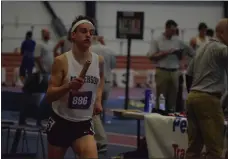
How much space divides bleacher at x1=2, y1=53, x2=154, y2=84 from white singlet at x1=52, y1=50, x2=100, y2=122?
35.7ft

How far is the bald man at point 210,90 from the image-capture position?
3.88 metres

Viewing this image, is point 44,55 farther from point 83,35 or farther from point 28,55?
point 83,35

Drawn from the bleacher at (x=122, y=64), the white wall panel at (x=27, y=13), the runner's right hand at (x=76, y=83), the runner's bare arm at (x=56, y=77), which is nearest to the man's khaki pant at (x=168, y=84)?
the runner's bare arm at (x=56, y=77)

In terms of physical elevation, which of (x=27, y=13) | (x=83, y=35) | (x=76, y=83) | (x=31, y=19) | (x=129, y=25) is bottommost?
(x=76, y=83)

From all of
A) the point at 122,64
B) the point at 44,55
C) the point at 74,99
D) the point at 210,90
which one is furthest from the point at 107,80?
the point at 122,64

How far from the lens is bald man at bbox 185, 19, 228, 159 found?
12.7ft

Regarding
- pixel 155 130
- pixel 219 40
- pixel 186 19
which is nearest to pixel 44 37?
pixel 155 130

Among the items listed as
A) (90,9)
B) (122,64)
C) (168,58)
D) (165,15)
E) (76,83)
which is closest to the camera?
(76,83)

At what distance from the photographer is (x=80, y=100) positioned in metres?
3.11

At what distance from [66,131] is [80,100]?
8.3 inches

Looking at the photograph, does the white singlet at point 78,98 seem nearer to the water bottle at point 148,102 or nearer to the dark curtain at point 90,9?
the water bottle at point 148,102

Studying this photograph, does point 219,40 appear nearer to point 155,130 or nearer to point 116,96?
point 155,130

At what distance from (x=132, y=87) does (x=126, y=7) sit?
7.71 feet

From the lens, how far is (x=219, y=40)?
388 centimetres
